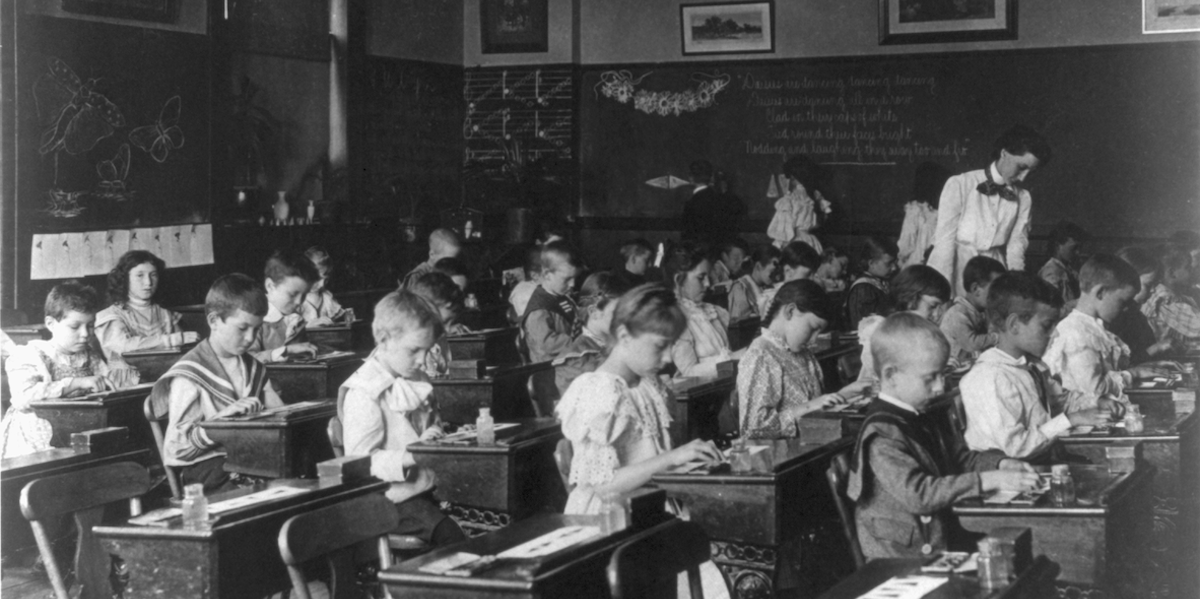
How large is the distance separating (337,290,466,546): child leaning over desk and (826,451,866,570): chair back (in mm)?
1270

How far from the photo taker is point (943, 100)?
40.2 feet

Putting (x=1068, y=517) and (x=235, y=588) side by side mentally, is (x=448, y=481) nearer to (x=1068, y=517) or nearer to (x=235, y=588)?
(x=235, y=588)

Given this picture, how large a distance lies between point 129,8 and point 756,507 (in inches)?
271

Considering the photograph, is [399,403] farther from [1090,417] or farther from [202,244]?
[202,244]

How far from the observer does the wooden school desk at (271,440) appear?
484 cm

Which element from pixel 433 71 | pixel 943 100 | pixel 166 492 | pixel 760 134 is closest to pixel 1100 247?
pixel 943 100

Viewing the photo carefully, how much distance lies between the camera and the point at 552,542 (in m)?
3.12

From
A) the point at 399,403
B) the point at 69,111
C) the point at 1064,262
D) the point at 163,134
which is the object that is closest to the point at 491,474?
the point at 399,403

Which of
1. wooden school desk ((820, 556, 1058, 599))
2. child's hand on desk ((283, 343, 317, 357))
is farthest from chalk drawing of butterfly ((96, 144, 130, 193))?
wooden school desk ((820, 556, 1058, 599))

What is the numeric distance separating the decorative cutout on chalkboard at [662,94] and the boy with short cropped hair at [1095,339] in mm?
7538

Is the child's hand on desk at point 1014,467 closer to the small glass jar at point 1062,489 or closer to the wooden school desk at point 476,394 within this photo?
the small glass jar at point 1062,489

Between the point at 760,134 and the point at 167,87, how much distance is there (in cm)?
582

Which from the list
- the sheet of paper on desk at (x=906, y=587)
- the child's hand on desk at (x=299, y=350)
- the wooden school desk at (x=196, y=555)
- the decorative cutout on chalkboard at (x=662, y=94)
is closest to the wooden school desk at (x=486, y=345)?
the child's hand on desk at (x=299, y=350)

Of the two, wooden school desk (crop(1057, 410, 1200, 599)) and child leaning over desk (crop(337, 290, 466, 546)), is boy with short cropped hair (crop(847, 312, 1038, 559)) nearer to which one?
wooden school desk (crop(1057, 410, 1200, 599))
